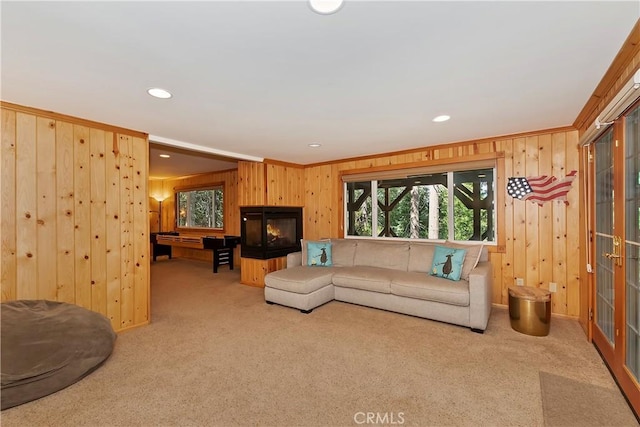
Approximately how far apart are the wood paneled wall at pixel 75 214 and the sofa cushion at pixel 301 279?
156 centimetres

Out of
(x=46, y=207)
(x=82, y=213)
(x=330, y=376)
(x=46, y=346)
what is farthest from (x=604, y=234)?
(x=46, y=207)

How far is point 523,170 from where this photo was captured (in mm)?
3609

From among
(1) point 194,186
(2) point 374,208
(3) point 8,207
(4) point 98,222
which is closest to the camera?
(3) point 8,207

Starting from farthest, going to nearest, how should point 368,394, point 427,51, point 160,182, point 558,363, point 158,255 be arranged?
point 160,182 < point 158,255 < point 558,363 < point 368,394 < point 427,51

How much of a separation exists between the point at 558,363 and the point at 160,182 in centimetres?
968

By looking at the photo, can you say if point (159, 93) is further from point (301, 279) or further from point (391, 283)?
point (391, 283)

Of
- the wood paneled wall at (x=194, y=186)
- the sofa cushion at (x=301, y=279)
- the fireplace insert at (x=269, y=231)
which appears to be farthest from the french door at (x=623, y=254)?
the wood paneled wall at (x=194, y=186)

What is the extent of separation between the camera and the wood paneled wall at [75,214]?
98.3 inches

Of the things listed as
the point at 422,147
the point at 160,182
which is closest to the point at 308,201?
the point at 422,147

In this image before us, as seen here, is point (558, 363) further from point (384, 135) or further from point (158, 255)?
point (158, 255)

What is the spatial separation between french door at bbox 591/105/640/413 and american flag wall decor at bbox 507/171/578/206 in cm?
91

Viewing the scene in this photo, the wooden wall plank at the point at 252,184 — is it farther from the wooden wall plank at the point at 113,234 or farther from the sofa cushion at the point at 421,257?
the sofa cushion at the point at 421,257

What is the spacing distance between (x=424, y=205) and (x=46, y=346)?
14.9 feet

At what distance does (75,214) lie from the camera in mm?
2842
